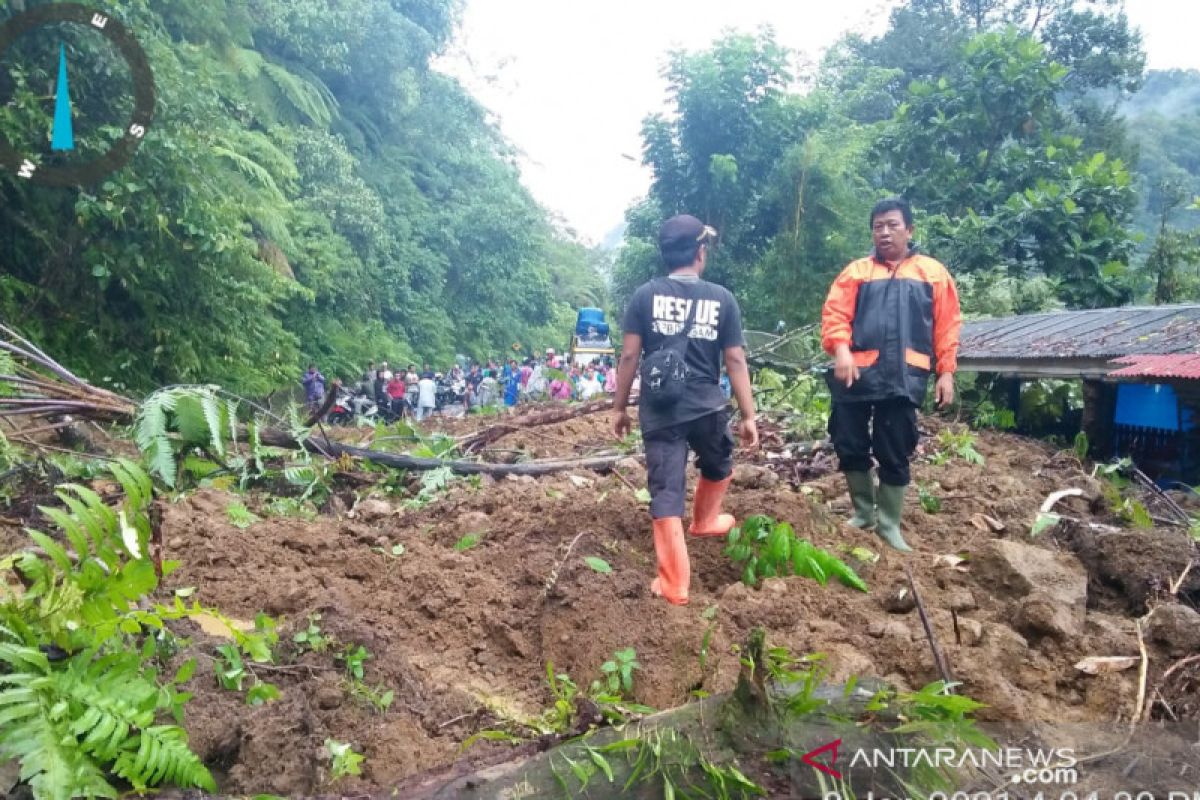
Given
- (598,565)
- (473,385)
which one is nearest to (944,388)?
(598,565)

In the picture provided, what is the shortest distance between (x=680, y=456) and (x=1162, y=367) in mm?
3995

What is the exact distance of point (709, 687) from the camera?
8.77ft

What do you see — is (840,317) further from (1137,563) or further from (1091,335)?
(1091,335)

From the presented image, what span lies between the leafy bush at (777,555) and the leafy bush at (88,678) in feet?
7.41

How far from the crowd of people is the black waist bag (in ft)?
40.1

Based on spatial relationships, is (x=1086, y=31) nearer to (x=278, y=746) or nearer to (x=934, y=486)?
(x=934, y=486)

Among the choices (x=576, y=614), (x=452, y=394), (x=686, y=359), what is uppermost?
(x=686, y=359)

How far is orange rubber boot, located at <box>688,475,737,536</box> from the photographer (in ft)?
12.9

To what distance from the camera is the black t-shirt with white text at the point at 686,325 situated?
144 inches

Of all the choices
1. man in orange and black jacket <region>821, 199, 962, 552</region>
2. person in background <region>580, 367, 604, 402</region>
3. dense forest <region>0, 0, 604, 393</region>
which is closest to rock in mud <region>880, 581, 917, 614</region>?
man in orange and black jacket <region>821, 199, 962, 552</region>

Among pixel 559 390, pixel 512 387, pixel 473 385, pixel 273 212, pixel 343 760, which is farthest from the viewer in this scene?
pixel 473 385

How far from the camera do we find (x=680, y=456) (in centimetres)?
363

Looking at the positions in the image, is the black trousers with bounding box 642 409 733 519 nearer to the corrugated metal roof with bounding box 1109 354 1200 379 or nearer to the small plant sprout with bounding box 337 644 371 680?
the small plant sprout with bounding box 337 644 371 680

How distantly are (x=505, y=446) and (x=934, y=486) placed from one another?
3790 mm
